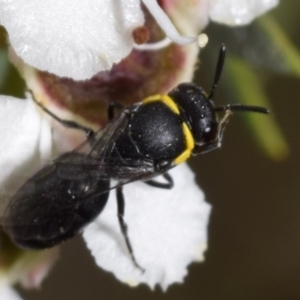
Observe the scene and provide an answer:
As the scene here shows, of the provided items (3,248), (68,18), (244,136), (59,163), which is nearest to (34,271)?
(3,248)

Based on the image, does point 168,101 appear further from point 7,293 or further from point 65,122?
point 7,293

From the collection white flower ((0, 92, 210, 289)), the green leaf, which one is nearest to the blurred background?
the green leaf

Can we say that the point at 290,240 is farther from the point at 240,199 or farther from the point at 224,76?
the point at 224,76

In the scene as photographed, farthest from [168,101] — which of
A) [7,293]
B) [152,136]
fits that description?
[7,293]

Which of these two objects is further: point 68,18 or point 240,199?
point 240,199

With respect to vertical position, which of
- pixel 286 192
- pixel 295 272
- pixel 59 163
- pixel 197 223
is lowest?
pixel 295 272

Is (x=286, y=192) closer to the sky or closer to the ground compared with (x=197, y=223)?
closer to the ground

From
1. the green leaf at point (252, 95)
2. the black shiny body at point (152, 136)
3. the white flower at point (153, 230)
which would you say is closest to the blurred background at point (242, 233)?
the green leaf at point (252, 95)
